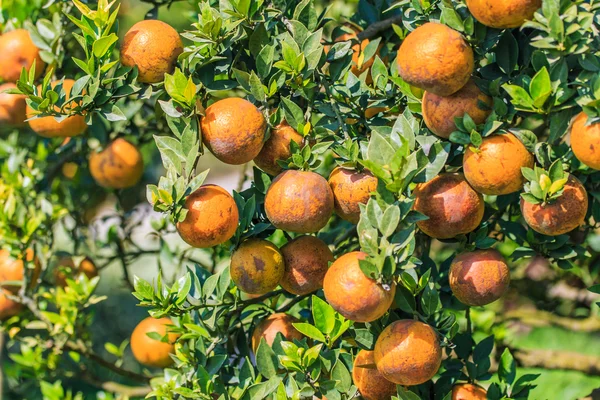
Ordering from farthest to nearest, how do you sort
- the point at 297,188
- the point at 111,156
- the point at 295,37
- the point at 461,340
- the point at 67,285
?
the point at 67,285 → the point at 111,156 → the point at 461,340 → the point at 295,37 → the point at 297,188

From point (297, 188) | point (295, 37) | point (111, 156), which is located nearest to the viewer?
point (297, 188)

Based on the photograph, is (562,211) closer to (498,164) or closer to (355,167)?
(498,164)

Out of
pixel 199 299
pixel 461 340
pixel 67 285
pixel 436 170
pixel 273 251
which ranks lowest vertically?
pixel 67 285

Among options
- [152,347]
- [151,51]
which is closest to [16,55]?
[151,51]

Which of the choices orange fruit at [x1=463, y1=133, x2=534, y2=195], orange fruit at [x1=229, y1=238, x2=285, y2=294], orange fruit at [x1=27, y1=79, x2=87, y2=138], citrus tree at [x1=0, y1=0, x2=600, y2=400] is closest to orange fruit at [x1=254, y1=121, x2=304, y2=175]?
citrus tree at [x1=0, y1=0, x2=600, y2=400]

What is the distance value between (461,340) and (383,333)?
0.30m

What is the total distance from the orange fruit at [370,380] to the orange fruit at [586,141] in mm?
391

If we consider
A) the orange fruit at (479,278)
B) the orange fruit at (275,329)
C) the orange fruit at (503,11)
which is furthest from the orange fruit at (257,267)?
the orange fruit at (503,11)

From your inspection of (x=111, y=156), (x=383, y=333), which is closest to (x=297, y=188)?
(x=383, y=333)

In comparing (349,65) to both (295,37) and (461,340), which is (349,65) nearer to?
(295,37)

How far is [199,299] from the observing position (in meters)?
1.11

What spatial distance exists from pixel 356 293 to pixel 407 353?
4.5 inches

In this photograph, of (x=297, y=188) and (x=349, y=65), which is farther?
(x=349, y=65)

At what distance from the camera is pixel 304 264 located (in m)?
1.00
